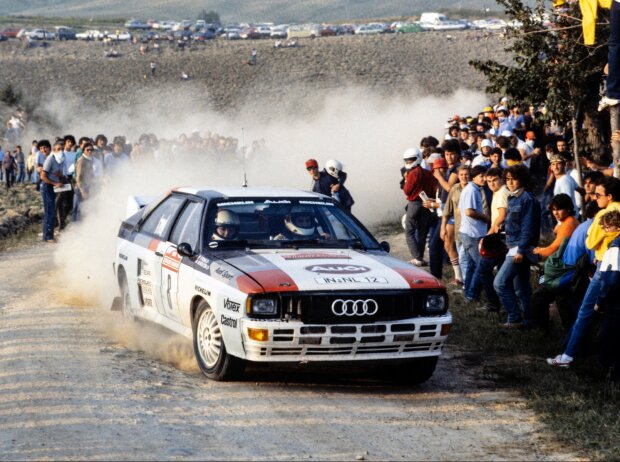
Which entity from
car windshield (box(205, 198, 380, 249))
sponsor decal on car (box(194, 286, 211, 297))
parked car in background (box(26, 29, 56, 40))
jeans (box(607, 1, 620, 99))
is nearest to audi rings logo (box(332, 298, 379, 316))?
sponsor decal on car (box(194, 286, 211, 297))

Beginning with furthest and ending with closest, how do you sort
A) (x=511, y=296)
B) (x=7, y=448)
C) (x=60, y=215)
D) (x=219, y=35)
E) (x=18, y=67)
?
(x=219, y=35), (x=18, y=67), (x=60, y=215), (x=511, y=296), (x=7, y=448)

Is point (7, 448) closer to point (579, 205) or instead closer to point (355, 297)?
point (355, 297)

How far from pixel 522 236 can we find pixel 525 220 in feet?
0.53

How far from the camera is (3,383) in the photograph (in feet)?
27.8

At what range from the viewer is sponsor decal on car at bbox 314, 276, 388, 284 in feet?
27.2

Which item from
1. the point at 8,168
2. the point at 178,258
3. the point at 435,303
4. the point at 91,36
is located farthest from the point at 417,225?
the point at 91,36

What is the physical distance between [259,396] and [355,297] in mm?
1022

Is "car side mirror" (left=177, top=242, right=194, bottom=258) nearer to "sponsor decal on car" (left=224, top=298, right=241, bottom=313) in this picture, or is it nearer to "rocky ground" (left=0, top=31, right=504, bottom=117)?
"sponsor decal on car" (left=224, top=298, right=241, bottom=313)

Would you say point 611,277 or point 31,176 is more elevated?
point 611,277

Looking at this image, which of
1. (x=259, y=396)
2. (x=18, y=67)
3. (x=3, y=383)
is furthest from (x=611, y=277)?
(x=18, y=67)

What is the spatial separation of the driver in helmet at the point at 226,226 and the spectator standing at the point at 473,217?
3.99m

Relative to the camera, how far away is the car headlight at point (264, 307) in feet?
26.8

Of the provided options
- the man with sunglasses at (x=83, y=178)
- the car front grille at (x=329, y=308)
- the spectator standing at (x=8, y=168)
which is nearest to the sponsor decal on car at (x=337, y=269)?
the car front grille at (x=329, y=308)

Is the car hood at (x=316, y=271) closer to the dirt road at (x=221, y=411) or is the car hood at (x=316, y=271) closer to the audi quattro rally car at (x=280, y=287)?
the audi quattro rally car at (x=280, y=287)
